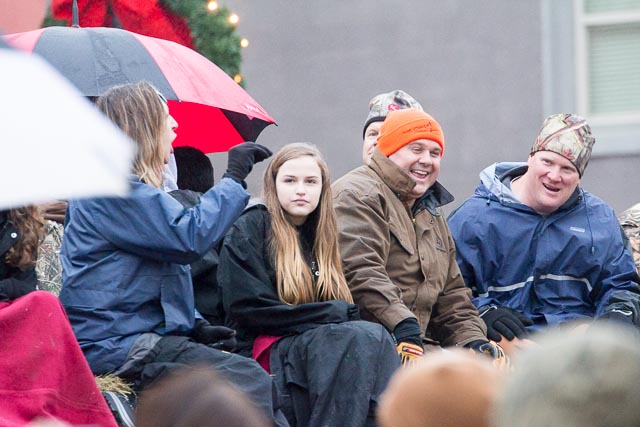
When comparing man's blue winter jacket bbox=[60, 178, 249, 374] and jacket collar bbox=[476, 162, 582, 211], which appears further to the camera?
jacket collar bbox=[476, 162, 582, 211]

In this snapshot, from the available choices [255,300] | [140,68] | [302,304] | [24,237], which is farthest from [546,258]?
[24,237]

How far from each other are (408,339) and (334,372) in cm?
54

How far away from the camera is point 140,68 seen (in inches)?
263

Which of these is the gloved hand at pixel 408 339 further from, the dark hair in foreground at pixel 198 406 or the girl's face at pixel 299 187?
the dark hair in foreground at pixel 198 406

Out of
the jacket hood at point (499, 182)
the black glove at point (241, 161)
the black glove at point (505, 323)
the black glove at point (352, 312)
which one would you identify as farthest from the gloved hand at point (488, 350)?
the black glove at point (241, 161)

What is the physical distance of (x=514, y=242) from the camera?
22.8ft

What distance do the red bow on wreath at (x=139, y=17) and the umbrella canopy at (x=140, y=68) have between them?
3.76 ft

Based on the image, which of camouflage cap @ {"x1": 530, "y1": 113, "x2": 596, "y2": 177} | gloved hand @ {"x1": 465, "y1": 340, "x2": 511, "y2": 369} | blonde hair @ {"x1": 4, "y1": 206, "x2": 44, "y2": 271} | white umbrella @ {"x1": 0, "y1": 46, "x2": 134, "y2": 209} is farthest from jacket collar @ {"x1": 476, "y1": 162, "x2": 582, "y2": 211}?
white umbrella @ {"x1": 0, "y1": 46, "x2": 134, "y2": 209}

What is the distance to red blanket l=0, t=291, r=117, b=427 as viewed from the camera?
468cm

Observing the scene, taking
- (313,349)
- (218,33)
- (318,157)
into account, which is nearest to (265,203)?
(318,157)

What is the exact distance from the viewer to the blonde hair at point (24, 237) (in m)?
5.11

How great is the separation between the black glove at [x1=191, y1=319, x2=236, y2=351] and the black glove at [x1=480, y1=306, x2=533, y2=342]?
167 centimetres

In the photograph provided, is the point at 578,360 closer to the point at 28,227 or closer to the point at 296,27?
the point at 28,227

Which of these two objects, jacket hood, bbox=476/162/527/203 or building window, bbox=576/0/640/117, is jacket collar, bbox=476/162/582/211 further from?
building window, bbox=576/0/640/117
